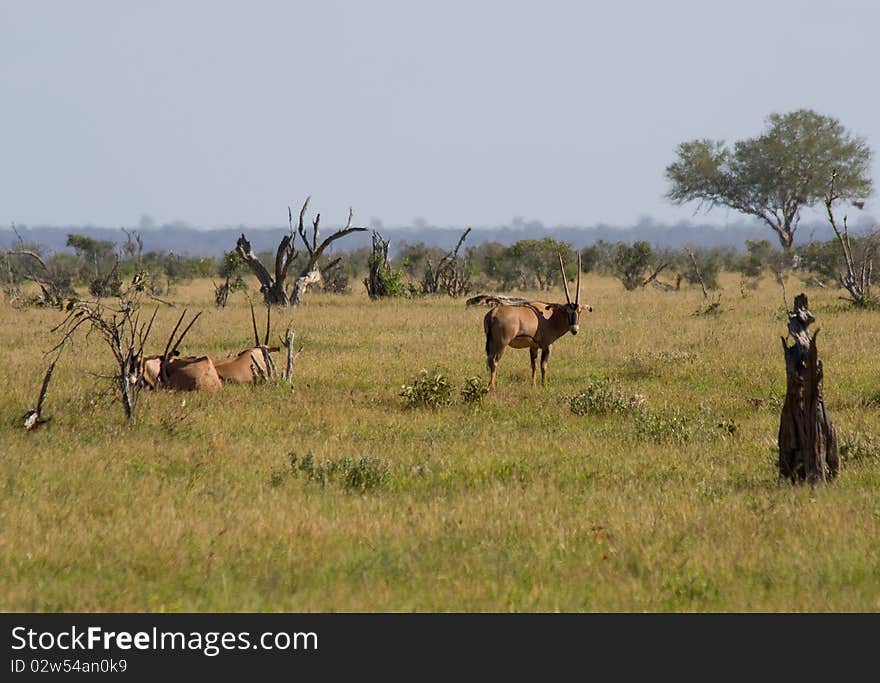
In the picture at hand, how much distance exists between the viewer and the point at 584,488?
892cm

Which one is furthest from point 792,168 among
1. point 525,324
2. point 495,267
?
point 525,324

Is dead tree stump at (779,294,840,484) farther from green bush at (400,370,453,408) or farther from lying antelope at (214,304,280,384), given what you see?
lying antelope at (214,304,280,384)

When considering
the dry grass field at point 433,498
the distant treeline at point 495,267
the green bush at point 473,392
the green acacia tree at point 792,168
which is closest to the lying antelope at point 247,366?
the dry grass field at point 433,498

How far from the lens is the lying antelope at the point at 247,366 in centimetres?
1477

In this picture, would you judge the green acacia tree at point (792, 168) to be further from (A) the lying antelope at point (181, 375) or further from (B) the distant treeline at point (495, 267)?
(A) the lying antelope at point (181, 375)

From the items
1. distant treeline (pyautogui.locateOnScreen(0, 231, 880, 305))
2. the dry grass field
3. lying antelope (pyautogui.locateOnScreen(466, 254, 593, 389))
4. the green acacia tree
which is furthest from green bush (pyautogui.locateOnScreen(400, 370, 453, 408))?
the green acacia tree

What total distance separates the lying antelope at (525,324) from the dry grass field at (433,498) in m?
0.62

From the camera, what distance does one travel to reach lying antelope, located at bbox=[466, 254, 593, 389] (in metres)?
15.4

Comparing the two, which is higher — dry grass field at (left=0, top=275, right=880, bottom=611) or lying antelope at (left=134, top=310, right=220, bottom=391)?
lying antelope at (left=134, top=310, right=220, bottom=391)

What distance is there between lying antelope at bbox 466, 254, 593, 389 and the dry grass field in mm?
618

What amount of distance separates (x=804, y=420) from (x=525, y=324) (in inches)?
282

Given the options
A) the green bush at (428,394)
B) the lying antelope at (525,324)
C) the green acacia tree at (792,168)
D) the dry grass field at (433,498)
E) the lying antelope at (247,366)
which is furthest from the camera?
the green acacia tree at (792,168)

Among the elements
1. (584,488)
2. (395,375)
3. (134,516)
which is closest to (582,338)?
(395,375)
